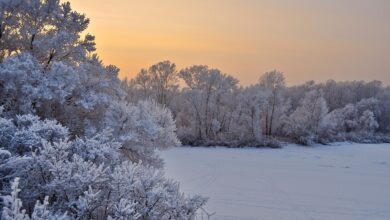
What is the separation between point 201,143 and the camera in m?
38.6

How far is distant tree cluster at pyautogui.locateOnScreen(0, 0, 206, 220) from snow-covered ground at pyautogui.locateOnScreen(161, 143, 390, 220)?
5184 mm

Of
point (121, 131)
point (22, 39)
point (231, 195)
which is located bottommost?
point (231, 195)

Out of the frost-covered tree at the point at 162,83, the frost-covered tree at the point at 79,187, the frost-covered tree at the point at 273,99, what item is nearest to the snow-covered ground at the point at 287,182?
the frost-covered tree at the point at 79,187

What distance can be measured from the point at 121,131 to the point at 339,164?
69.2 ft

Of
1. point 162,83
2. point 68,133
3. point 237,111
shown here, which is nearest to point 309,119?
point 237,111

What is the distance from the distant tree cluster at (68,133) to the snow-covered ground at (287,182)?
5.18 metres

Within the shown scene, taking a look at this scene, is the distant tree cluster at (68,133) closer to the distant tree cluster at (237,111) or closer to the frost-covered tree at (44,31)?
the frost-covered tree at (44,31)

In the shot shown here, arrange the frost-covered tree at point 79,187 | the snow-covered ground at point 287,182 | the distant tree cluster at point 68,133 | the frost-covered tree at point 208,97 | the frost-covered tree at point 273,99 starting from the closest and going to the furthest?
the frost-covered tree at point 79,187 → the distant tree cluster at point 68,133 → the snow-covered ground at point 287,182 → the frost-covered tree at point 208,97 → the frost-covered tree at point 273,99

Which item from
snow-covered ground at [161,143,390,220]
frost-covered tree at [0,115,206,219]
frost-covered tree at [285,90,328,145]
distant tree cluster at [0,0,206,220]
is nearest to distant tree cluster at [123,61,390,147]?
frost-covered tree at [285,90,328,145]

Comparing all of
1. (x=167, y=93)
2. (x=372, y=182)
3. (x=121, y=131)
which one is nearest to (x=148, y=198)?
(x=121, y=131)

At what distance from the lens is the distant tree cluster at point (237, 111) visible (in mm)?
40531

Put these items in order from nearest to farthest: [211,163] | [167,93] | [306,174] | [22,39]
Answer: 1. [22,39]
2. [306,174]
3. [211,163]
4. [167,93]

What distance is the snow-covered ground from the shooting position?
14203mm

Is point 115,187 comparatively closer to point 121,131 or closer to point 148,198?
point 148,198
